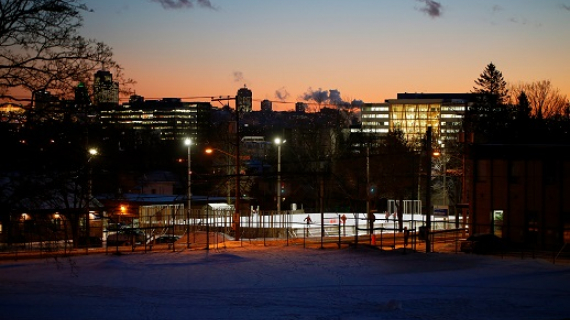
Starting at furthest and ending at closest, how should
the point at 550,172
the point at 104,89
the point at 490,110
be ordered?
the point at 490,110
the point at 550,172
the point at 104,89

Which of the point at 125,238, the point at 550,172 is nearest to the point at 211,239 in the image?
the point at 125,238

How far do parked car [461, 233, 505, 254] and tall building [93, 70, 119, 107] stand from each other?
24.0 meters

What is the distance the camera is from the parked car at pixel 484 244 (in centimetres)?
3375

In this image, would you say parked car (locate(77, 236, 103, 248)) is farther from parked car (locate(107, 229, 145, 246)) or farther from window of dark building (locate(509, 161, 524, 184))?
window of dark building (locate(509, 161, 524, 184))

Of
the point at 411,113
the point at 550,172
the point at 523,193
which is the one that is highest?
the point at 411,113

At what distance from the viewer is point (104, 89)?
1446 cm

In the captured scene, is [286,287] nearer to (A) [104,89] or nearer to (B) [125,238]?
(A) [104,89]

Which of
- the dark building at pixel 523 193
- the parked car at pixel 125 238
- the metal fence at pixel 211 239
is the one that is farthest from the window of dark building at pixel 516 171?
the parked car at pixel 125 238

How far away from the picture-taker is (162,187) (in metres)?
77.9

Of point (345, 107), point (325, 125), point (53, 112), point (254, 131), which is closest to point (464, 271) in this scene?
point (53, 112)

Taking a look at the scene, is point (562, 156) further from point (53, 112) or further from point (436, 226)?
point (53, 112)

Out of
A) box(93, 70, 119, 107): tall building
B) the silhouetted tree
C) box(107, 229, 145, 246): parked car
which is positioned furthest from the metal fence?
the silhouetted tree

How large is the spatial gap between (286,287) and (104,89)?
10.1 metres

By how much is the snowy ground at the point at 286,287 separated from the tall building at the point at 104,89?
227 inches
